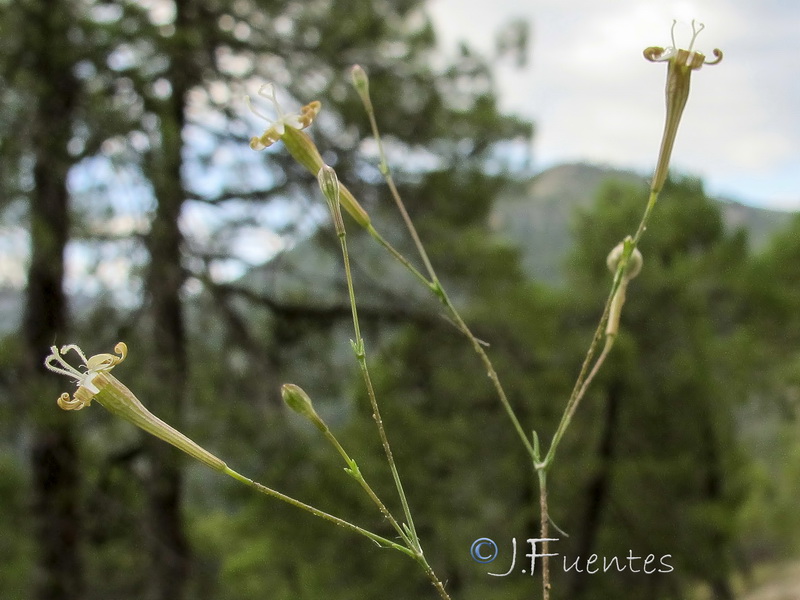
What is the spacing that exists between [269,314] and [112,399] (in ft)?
17.0

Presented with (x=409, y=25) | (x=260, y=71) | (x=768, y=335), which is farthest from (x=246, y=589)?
(x=768, y=335)

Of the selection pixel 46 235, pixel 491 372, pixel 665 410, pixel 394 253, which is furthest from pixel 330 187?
pixel 665 410

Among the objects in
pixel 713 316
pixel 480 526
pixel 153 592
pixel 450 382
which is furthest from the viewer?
pixel 713 316

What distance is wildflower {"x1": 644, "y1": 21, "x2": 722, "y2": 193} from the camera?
2.15 ft

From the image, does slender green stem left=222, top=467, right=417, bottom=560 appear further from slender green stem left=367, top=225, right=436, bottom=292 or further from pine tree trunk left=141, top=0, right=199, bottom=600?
pine tree trunk left=141, top=0, right=199, bottom=600

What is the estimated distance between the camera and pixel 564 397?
5852 mm

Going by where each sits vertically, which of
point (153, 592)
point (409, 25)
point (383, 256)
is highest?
point (409, 25)

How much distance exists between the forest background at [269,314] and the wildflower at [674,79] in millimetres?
3481

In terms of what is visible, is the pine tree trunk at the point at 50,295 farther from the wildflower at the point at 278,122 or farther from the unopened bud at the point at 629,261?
the unopened bud at the point at 629,261

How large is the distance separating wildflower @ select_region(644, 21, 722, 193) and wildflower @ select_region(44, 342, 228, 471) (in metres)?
0.48

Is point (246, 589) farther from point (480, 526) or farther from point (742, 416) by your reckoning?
point (742, 416)

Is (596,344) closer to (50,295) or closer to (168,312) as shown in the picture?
(50,295)

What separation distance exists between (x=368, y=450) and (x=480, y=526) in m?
2.28

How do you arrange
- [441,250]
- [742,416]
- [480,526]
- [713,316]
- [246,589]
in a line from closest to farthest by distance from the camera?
[441,250], [246,589], [480,526], [713,316], [742,416]
